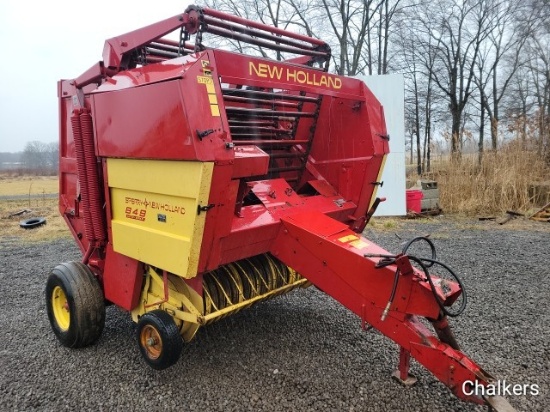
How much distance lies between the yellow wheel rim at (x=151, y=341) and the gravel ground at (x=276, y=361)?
21 cm

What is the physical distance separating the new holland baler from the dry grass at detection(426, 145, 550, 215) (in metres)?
6.62

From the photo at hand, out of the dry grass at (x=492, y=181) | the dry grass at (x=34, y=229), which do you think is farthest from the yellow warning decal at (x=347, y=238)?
the dry grass at (x=492, y=181)

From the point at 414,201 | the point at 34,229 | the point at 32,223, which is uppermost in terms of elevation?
the point at 414,201

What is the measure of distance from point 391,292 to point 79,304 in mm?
2209

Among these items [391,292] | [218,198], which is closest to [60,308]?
[218,198]

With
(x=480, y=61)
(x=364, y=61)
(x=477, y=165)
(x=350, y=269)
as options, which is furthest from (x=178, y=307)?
(x=480, y=61)

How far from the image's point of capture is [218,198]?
232cm

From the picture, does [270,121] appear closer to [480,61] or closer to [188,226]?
[188,226]

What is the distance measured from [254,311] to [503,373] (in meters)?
2.00

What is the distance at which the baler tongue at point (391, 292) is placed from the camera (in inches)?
79.5

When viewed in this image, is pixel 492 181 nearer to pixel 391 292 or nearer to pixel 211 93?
pixel 391 292

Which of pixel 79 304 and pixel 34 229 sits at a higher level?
pixel 79 304

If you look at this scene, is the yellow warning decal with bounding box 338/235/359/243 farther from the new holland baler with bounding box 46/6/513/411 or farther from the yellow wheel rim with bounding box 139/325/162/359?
the yellow wheel rim with bounding box 139/325/162/359

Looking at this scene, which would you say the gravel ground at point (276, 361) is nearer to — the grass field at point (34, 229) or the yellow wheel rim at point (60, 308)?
the yellow wheel rim at point (60, 308)
